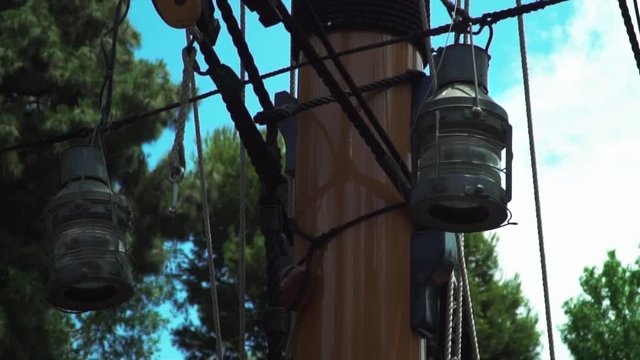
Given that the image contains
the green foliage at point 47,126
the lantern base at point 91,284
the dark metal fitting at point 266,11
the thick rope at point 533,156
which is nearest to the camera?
the dark metal fitting at point 266,11

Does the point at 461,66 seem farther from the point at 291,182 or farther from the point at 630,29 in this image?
the point at 291,182

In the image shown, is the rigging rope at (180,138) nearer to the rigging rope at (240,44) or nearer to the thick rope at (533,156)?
the rigging rope at (240,44)

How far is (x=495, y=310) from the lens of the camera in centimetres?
2217

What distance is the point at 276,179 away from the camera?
2879 millimetres

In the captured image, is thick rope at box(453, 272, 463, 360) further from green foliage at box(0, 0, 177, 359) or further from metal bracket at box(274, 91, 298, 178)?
green foliage at box(0, 0, 177, 359)

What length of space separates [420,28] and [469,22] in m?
0.49

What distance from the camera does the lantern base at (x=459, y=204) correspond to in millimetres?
2521

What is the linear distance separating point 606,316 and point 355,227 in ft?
65.7

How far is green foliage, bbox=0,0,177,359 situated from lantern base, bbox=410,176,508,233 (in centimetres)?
929

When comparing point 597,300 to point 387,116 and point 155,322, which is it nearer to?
point 155,322

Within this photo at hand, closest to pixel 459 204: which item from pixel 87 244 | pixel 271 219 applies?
pixel 271 219

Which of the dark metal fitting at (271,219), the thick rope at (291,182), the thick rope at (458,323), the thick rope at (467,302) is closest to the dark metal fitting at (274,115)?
the thick rope at (291,182)

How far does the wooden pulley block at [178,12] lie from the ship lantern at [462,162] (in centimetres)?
53

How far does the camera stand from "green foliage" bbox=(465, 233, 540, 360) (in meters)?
21.8
